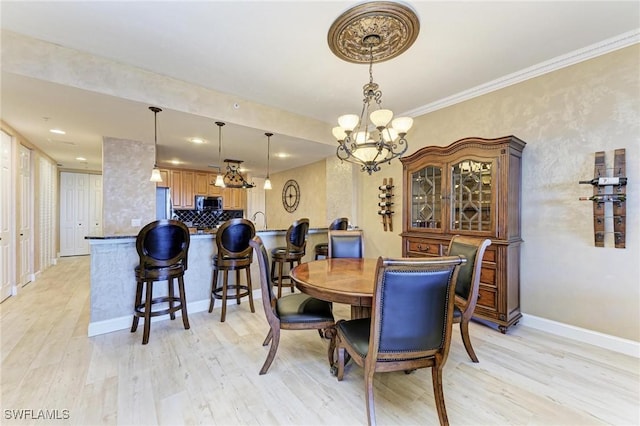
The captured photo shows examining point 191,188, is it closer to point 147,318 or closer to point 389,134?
point 147,318

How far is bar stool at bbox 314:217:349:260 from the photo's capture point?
406 cm

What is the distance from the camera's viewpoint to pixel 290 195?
6777mm

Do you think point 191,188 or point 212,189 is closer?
point 191,188

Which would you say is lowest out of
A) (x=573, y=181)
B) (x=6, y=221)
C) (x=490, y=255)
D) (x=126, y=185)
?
(x=490, y=255)

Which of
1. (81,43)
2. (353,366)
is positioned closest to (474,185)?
(353,366)

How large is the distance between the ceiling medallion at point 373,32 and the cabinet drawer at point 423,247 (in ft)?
6.90

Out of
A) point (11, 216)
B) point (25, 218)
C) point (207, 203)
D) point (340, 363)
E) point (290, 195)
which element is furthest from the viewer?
point (290, 195)

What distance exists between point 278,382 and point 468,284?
1681 mm

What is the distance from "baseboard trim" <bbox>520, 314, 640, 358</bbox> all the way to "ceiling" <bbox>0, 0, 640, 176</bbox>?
2.63 meters

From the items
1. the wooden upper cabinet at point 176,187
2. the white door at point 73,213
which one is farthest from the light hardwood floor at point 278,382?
the white door at point 73,213

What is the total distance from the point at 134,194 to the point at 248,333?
9.54 ft

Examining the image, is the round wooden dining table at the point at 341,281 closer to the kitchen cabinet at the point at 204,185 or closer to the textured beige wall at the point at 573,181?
the textured beige wall at the point at 573,181

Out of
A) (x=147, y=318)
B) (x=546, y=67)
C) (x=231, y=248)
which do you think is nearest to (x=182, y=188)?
(x=231, y=248)
